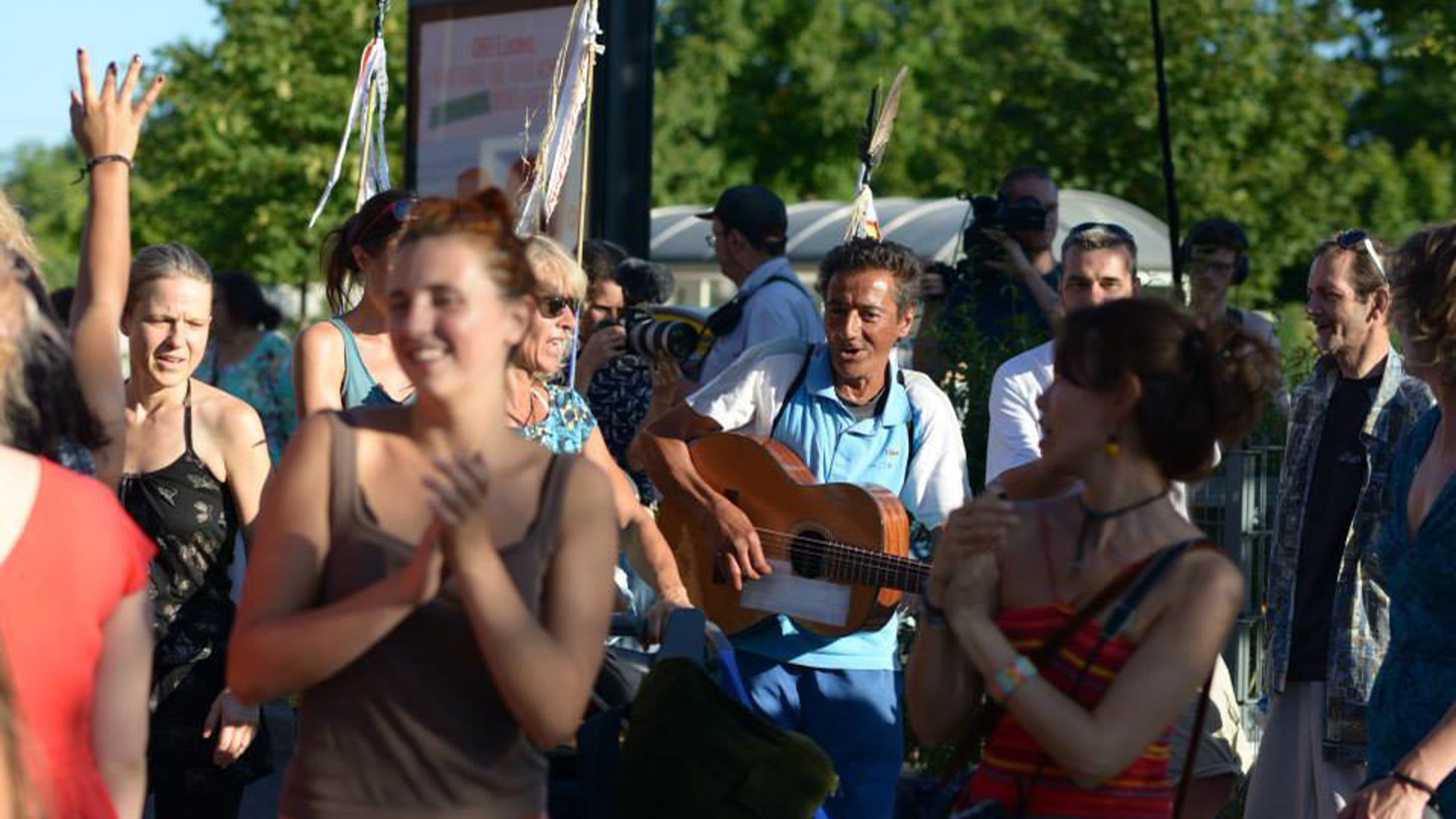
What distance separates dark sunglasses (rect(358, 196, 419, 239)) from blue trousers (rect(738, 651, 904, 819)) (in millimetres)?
1536

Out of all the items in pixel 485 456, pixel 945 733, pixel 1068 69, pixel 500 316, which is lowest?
pixel 945 733

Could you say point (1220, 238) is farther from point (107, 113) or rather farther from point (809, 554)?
point (107, 113)

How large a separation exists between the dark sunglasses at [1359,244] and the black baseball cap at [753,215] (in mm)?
2615

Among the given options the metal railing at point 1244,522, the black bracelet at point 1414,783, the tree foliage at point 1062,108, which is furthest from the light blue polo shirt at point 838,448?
the tree foliage at point 1062,108

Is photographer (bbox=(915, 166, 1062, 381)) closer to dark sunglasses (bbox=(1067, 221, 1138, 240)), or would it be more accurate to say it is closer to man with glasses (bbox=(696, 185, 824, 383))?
man with glasses (bbox=(696, 185, 824, 383))

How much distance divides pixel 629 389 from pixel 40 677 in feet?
16.5

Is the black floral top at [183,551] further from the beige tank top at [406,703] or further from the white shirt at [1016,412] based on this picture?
the white shirt at [1016,412]

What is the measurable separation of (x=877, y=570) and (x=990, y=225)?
2936 millimetres

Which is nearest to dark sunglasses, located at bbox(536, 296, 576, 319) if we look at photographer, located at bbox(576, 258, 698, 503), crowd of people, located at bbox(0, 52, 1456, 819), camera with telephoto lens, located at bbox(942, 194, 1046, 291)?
crowd of people, located at bbox(0, 52, 1456, 819)

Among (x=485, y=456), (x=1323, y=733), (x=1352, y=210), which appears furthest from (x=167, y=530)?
(x=1352, y=210)

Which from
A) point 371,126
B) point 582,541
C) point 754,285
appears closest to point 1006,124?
point 754,285

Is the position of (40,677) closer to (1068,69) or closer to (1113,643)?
(1113,643)

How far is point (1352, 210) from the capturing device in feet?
105

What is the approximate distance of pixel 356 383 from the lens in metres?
4.98
